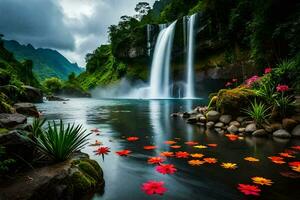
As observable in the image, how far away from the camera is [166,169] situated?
4.15 metres

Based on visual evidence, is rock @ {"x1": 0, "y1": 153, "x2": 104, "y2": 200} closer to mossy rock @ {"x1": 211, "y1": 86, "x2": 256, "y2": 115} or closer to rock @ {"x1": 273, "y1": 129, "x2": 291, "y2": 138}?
rock @ {"x1": 273, "y1": 129, "x2": 291, "y2": 138}

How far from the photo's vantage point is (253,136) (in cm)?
712

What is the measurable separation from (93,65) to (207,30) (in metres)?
50.7

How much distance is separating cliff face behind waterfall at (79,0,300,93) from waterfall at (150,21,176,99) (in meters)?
1.11

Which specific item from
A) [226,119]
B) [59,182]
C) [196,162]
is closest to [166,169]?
[196,162]

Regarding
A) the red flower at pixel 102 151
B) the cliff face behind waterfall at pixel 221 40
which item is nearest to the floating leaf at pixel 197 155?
the red flower at pixel 102 151

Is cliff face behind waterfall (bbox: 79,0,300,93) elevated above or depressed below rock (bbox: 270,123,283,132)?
above

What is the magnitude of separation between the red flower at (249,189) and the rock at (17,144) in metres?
2.81

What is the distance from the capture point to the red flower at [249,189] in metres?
3.21

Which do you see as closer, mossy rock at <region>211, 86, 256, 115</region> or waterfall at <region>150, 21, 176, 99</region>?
mossy rock at <region>211, 86, 256, 115</region>

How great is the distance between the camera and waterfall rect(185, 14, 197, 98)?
35.3 meters

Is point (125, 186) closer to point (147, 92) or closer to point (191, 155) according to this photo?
point (191, 155)

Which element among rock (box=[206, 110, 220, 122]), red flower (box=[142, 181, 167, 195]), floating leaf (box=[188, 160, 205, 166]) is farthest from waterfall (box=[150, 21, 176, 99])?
red flower (box=[142, 181, 167, 195])

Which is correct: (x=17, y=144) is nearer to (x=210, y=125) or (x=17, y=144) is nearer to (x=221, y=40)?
(x=210, y=125)
